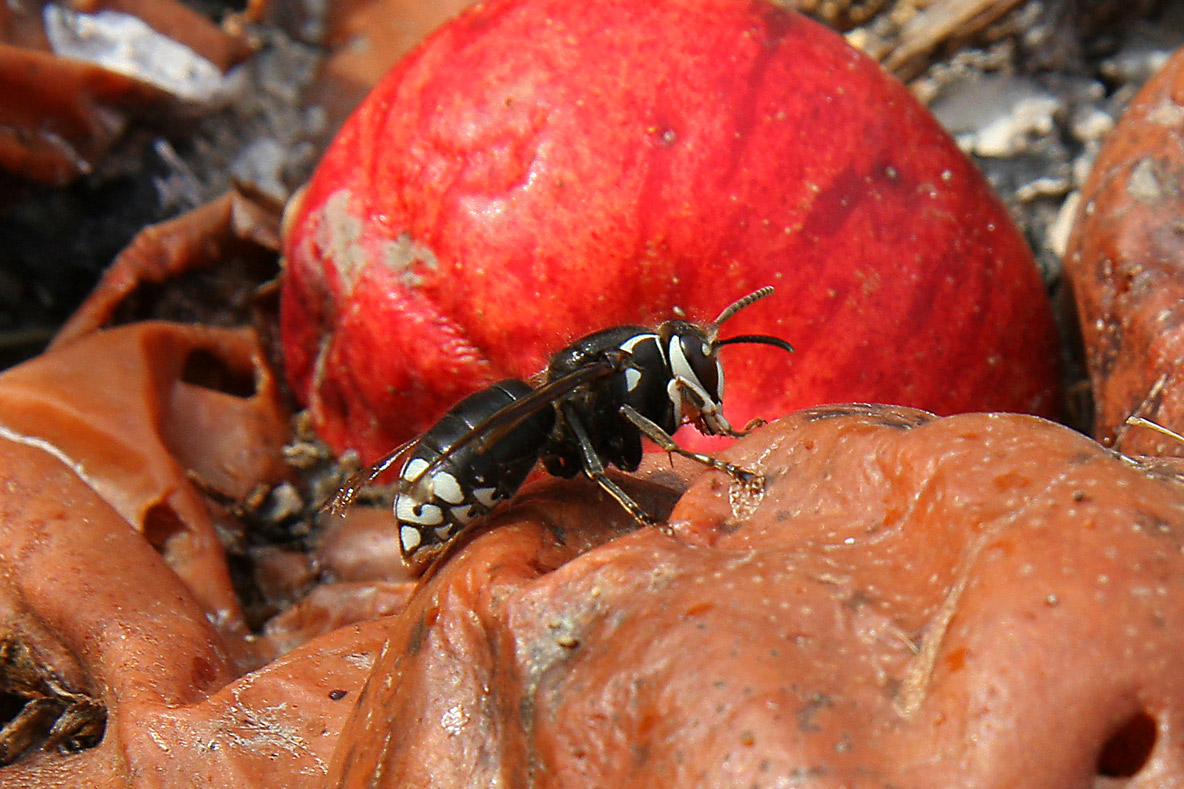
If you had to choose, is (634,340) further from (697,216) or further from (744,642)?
(744,642)

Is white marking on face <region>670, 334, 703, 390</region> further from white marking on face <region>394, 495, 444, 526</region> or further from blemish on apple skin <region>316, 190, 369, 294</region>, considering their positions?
blemish on apple skin <region>316, 190, 369, 294</region>

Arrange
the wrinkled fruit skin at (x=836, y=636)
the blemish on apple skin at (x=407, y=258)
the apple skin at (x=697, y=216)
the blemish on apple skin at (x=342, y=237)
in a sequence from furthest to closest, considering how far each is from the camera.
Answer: the blemish on apple skin at (x=342, y=237)
the blemish on apple skin at (x=407, y=258)
the apple skin at (x=697, y=216)
the wrinkled fruit skin at (x=836, y=636)

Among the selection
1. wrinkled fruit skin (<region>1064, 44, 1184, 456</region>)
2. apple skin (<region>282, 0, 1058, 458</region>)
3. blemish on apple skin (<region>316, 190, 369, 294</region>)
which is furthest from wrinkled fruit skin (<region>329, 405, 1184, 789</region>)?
blemish on apple skin (<region>316, 190, 369, 294</region>)

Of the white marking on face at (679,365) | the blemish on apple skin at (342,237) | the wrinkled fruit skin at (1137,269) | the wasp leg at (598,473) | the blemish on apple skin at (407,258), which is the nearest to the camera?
the wasp leg at (598,473)

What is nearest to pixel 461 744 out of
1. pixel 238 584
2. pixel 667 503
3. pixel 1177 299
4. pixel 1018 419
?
pixel 667 503

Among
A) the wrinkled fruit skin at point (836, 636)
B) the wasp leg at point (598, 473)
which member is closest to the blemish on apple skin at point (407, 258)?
the wasp leg at point (598, 473)

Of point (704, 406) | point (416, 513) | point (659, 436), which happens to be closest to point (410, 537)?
point (416, 513)

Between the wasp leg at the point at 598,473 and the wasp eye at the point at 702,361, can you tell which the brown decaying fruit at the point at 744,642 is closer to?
the wasp leg at the point at 598,473
